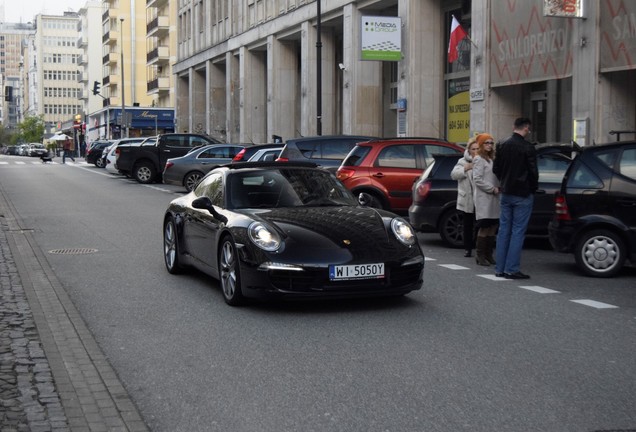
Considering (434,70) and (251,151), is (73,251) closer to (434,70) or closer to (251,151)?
(251,151)

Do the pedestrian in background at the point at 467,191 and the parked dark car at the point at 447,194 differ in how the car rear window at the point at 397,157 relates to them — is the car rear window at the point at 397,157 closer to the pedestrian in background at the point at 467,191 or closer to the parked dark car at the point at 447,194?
the parked dark car at the point at 447,194

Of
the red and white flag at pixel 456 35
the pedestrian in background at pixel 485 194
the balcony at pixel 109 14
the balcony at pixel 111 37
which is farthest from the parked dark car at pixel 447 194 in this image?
the balcony at pixel 109 14

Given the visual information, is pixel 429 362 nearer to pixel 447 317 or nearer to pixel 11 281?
pixel 447 317

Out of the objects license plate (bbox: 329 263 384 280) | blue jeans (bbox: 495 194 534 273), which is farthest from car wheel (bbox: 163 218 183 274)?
blue jeans (bbox: 495 194 534 273)

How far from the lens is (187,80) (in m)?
76.1

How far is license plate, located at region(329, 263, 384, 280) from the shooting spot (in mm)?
8555

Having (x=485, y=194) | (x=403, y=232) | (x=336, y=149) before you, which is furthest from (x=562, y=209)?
(x=336, y=149)

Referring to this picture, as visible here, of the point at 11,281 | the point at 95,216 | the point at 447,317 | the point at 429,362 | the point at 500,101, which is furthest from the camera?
the point at 500,101

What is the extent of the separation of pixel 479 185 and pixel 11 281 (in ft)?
18.2

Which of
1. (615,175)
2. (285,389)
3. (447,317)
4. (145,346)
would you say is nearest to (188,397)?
(285,389)

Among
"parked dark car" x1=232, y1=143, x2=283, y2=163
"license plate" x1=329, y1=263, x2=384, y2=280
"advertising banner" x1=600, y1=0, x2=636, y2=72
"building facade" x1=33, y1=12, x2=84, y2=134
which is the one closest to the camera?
"license plate" x1=329, y1=263, x2=384, y2=280

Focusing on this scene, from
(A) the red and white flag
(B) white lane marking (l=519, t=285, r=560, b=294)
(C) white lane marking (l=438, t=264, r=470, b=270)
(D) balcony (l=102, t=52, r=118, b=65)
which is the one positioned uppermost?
(D) balcony (l=102, t=52, r=118, b=65)

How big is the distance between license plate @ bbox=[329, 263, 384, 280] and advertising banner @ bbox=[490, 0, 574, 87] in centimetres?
1804

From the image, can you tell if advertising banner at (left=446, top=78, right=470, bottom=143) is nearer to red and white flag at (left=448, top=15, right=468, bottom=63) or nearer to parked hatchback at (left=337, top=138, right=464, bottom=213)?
red and white flag at (left=448, top=15, right=468, bottom=63)
